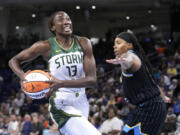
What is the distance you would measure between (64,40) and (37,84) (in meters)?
0.85

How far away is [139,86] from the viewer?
13.4 feet

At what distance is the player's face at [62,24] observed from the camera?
4.93 m

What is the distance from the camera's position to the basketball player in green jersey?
15.3ft

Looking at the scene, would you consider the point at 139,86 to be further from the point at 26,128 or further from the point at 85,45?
the point at 26,128

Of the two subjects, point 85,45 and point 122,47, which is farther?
point 85,45

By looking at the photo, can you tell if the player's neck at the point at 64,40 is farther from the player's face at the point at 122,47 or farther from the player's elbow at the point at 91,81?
the player's face at the point at 122,47

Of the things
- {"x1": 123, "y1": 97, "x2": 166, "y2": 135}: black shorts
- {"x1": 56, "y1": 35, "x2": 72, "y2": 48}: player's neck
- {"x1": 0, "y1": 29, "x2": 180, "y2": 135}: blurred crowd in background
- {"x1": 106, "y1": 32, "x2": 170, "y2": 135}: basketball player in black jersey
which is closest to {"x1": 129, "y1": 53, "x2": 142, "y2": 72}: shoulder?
{"x1": 106, "y1": 32, "x2": 170, "y2": 135}: basketball player in black jersey

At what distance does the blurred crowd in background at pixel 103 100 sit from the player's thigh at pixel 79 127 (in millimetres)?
4357

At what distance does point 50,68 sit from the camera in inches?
191

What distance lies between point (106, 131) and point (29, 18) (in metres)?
19.4

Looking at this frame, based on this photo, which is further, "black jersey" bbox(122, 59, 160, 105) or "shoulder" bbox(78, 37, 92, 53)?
"shoulder" bbox(78, 37, 92, 53)

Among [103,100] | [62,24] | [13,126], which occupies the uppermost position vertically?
[62,24]

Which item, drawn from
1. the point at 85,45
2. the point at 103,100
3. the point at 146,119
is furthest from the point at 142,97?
the point at 103,100

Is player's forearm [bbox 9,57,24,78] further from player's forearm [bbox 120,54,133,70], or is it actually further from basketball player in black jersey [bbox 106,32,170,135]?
player's forearm [bbox 120,54,133,70]
